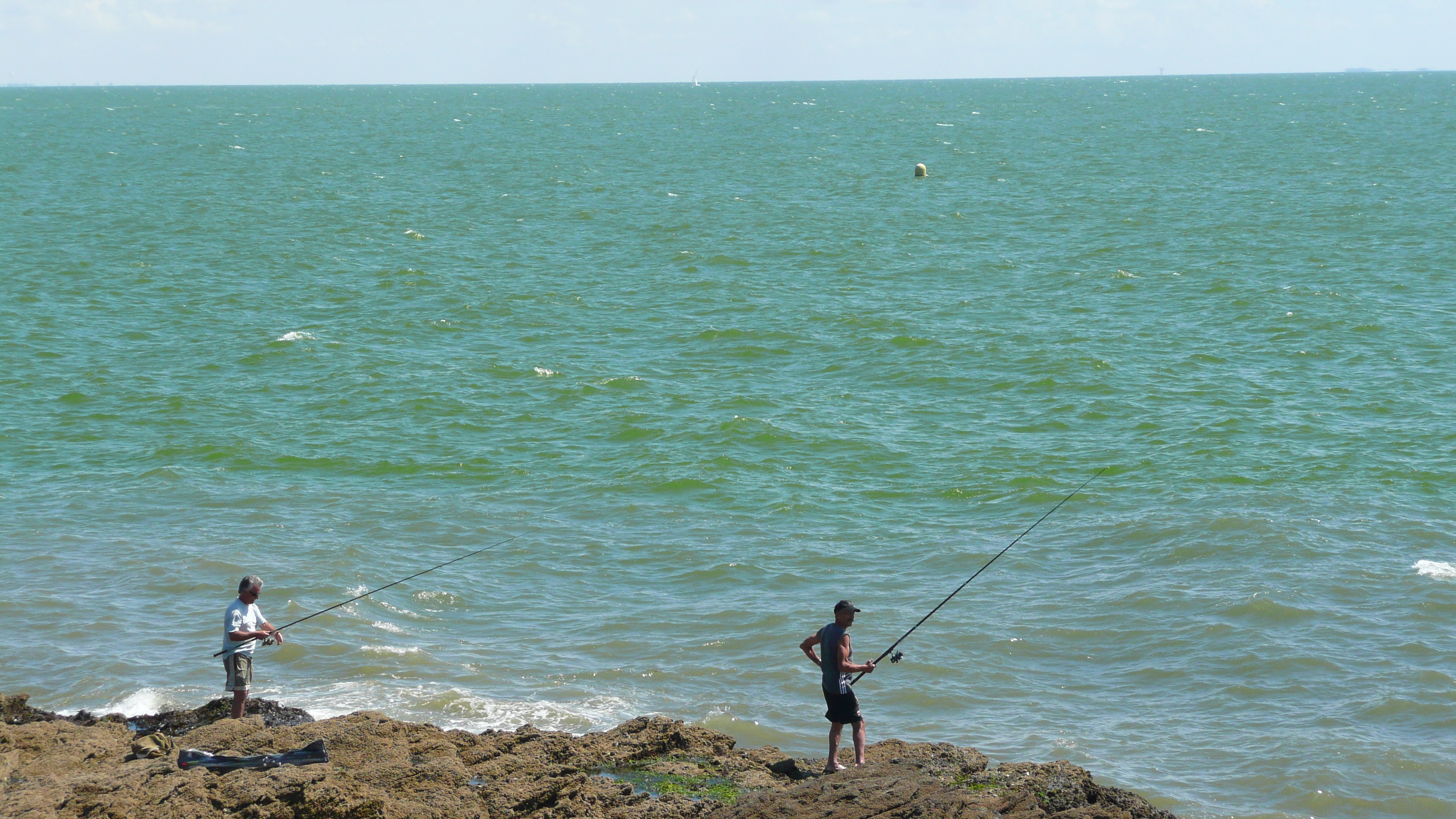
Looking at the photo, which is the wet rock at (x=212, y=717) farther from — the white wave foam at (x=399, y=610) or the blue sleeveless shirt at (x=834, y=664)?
the blue sleeveless shirt at (x=834, y=664)

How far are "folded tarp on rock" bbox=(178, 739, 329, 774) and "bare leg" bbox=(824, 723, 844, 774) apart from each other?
403cm

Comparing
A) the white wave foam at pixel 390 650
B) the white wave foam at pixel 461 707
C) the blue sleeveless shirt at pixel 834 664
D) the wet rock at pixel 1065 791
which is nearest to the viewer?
the wet rock at pixel 1065 791

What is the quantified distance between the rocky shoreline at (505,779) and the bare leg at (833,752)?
10.6 inches

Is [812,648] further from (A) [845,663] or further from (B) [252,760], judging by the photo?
(B) [252,760]

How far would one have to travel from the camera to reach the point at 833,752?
1066 centimetres

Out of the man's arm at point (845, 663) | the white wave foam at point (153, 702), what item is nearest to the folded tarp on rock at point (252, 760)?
the white wave foam at point (153, 702)

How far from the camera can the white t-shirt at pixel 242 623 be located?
39.0 ft

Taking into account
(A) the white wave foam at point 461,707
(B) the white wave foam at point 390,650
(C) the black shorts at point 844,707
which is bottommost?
(A) the white wave foam at point 461,707

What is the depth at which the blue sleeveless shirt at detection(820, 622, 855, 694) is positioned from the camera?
35.1ft

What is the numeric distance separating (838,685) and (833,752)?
541mm

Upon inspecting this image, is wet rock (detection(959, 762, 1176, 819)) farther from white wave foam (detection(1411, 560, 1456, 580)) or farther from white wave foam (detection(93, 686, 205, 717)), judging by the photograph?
white wave foam (detection(1411, 560, 1456, 580))

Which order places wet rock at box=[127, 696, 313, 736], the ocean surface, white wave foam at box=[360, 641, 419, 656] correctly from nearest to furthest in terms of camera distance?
wet rock at box=[127, 696, 313, 736] < the ocean surface < white wave foam at box=[360, 641, 419, 656]

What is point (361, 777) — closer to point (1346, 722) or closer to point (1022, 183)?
point (1346, 722)

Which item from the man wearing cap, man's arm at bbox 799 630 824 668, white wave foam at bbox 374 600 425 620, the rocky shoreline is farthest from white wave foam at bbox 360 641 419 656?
the man wearing cap
